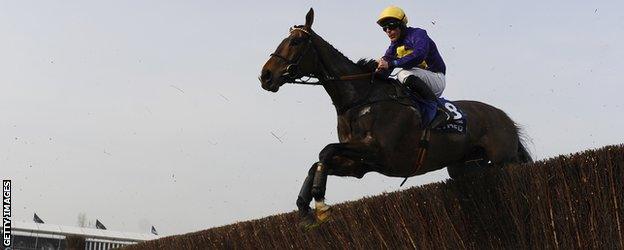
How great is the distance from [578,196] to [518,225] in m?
0.72

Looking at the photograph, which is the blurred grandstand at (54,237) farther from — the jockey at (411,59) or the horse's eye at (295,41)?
the horse's eye at (295,41)

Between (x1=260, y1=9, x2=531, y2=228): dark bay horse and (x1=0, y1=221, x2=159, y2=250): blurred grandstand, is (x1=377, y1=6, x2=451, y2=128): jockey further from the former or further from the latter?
(x1=0, y1=221, x2=159, y2=250): blurred grandstand

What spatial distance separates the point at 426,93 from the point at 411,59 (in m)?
0.36

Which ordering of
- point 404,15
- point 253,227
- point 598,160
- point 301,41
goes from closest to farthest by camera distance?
point 598,160 → point 301,41 → point 404,15 → point 253,227

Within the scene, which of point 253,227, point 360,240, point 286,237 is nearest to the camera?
point 360,240

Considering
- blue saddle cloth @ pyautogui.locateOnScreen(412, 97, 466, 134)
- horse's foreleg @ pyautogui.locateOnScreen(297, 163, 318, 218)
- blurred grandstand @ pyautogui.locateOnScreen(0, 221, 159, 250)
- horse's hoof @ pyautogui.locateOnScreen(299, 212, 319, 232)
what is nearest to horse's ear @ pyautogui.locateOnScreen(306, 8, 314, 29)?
blue saddle cloth @ pyautogui.locateOnScreen(412, 97, 466, 134)

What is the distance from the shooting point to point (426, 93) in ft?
25.1

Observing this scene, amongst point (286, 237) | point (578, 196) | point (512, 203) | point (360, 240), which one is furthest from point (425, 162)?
point (286, 237)

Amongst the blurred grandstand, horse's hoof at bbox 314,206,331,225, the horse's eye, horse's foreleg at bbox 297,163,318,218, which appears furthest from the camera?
the blurred grandstand

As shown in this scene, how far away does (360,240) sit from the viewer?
10.1 m

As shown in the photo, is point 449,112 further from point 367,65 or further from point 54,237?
point 54,237

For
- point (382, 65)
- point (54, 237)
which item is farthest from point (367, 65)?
point (54, 237)

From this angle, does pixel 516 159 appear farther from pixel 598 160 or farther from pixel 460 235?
pixel 598 160

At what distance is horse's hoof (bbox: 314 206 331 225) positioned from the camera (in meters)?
6.43
